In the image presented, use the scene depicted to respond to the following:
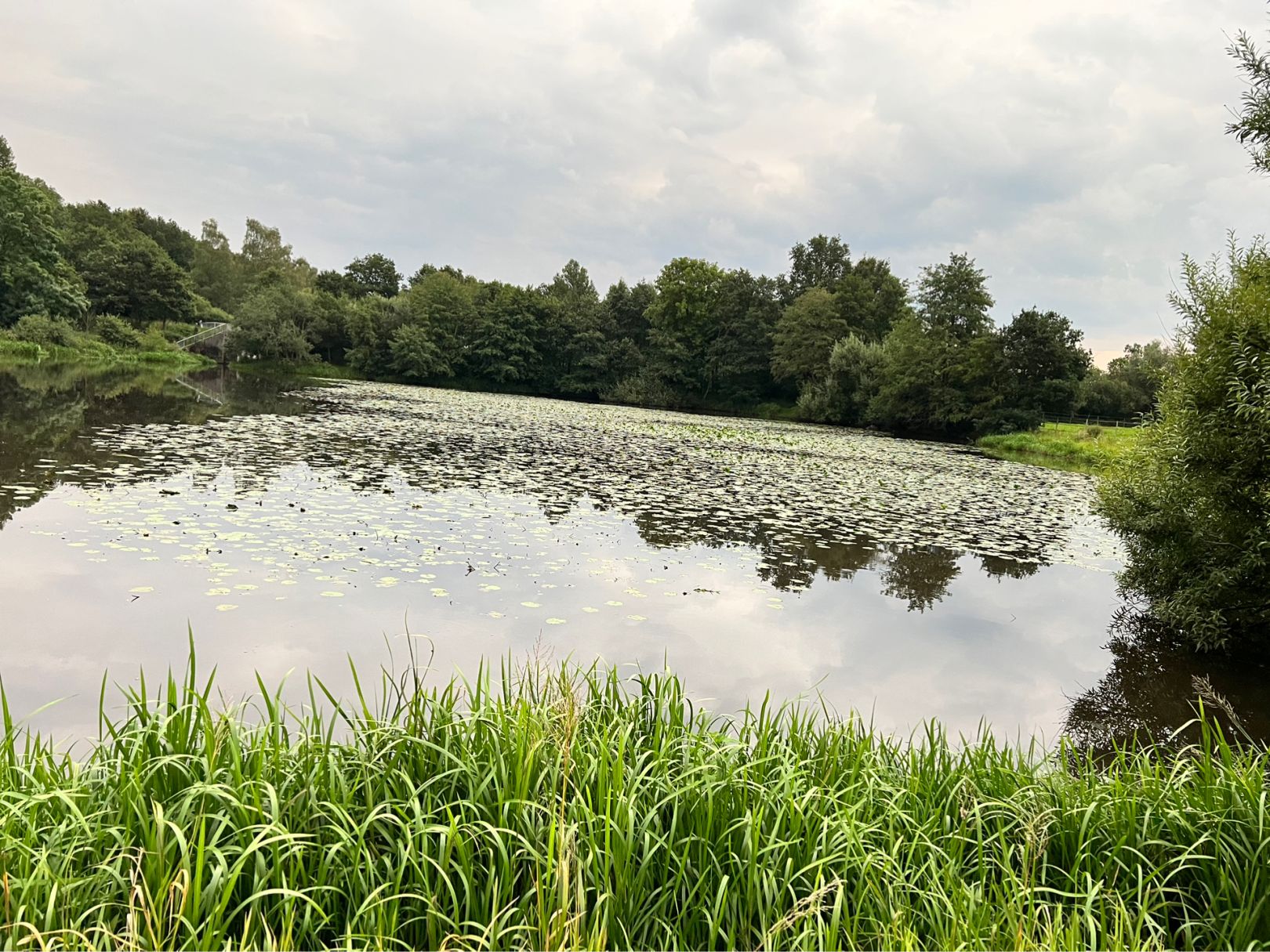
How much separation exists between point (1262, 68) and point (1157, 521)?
443cm

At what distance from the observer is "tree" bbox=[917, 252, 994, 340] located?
39.4 metres

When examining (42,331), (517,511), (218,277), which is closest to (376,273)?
(218,277)

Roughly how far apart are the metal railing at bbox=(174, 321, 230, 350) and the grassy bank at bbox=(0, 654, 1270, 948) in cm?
5972

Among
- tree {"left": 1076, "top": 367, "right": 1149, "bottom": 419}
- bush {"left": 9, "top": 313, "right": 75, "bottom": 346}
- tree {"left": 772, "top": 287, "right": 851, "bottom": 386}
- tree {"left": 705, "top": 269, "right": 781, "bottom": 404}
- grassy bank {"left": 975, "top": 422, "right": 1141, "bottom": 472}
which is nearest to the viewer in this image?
grassy bank {"left": 975, "top": 422, "right": 1141, "bottom": 472}

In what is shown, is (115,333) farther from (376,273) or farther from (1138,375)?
(1138,375)

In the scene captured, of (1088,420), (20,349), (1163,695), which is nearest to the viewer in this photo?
(1163,695)

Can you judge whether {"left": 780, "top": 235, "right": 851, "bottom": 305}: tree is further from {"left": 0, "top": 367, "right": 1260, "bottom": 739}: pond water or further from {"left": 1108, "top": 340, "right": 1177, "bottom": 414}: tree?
{"left": 0, "top": 367, "right": 1260, "bottom": 739}: pond water

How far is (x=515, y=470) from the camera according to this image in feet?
50.2

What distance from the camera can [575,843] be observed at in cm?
234

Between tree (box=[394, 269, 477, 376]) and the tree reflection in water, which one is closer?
the tree reflection in water

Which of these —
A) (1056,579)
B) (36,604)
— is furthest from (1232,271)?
(36,604)

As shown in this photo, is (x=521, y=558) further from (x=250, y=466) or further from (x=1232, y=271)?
(x=1232, y=271)

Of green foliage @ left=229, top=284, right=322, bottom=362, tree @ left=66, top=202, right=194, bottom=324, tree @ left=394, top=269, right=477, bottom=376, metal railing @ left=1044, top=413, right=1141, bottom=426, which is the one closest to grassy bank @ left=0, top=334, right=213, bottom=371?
green foliage @ left=229, top=284, right=322, bottom=362

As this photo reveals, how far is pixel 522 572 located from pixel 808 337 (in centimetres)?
4526
